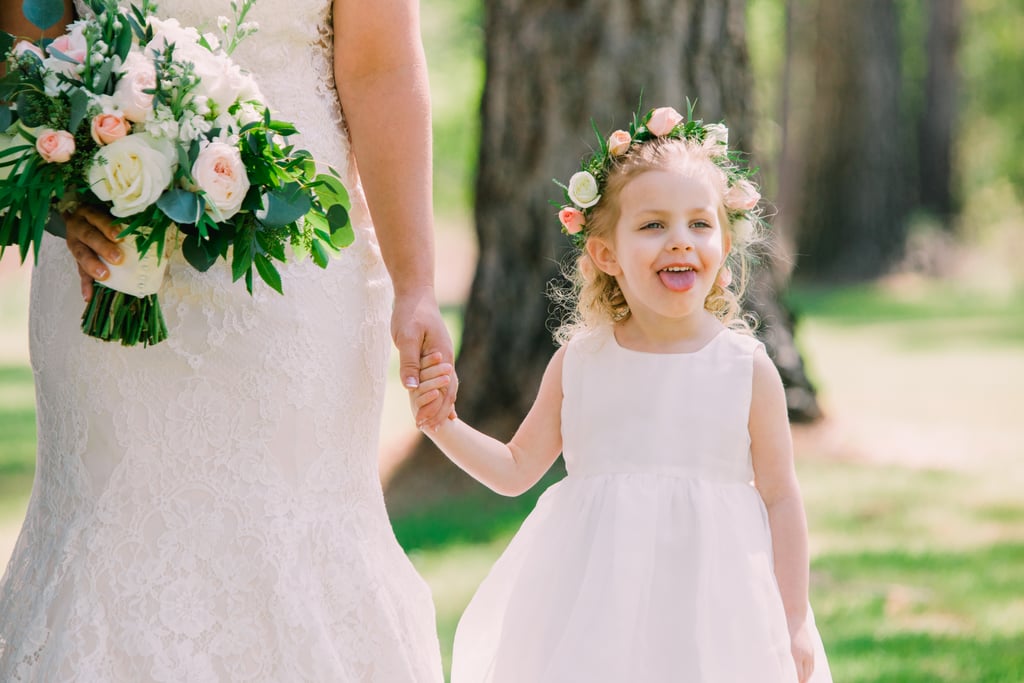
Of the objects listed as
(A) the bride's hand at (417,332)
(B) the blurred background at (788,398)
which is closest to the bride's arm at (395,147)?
(A) the bride's hand at (417,332)

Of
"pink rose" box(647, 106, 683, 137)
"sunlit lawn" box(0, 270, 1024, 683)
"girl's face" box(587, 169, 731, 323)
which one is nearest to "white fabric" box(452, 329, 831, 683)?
"girl's face" box(587, 169, 731, 323)

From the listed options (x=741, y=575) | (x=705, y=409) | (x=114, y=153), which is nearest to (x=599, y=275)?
(x=705, y=409)

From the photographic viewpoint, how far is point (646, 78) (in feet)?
23.3

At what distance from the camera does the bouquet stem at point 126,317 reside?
9.07 ft

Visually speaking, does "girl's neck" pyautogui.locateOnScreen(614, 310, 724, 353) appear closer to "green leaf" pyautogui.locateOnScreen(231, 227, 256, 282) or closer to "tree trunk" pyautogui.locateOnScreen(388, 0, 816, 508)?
"green leaf" pyautogui.locateOnScreen(231, 227, 256, 282)

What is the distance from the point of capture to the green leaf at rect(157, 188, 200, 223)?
253 cm

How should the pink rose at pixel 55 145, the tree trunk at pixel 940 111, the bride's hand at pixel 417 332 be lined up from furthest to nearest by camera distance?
the tree trunk at pixel 940 111, the bride's hand at pixel 417 332, the pink rose at pixel 55 145

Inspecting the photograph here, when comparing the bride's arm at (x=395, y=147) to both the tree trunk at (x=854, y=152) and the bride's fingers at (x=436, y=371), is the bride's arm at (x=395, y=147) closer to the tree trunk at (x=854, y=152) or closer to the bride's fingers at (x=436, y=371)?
A: the bride's fingers at (x=436, y=371)

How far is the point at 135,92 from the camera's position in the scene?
255 cm

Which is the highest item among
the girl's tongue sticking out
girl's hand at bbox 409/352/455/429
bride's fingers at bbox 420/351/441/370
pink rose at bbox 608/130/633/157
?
pink rose at bbox 608/130/633/157

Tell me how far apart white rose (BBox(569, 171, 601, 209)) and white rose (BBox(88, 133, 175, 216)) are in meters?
1.19

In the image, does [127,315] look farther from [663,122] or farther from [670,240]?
[663,122]

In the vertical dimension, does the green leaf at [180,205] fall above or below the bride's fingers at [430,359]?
above

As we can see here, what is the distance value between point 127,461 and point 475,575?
3.41 metres
